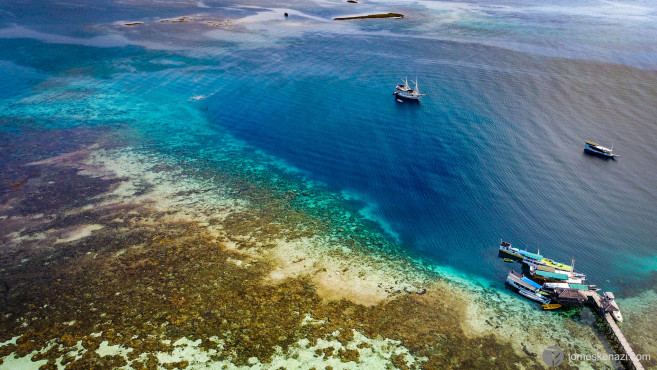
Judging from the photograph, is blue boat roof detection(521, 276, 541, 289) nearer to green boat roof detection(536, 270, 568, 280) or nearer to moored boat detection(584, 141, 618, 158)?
green boat roof detection(536, 270, 568, 280)

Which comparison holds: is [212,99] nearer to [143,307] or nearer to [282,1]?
[143,307]

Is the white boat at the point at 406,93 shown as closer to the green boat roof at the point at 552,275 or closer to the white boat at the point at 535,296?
the green boat roof at the point at 552,275

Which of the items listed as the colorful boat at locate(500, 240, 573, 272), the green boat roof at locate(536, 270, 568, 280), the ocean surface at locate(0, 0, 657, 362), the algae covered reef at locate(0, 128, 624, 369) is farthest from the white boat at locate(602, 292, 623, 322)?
the colorful boat at locate(500, 240, 573, 272)

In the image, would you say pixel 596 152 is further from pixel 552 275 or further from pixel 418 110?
pixel 552 275

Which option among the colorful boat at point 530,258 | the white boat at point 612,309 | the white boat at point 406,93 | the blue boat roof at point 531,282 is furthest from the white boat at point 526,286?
the white boat at point 406,93

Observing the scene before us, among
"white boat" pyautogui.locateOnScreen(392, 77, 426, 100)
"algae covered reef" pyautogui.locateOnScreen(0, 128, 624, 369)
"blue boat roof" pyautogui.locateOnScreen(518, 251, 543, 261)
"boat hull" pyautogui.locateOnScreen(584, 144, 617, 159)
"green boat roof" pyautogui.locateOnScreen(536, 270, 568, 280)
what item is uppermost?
"white boat" pyautogui.locateOnScreen(392, 77, 426, 100)
